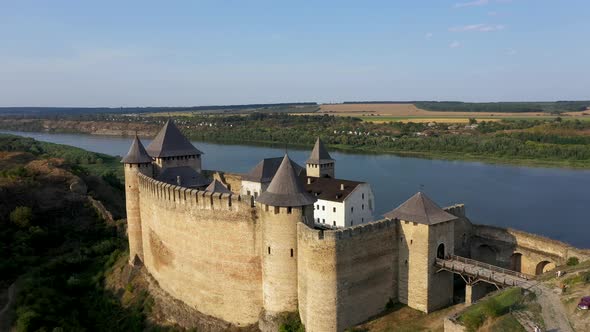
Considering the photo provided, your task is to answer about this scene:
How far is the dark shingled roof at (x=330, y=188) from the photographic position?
19.3m

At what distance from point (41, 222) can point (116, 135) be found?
7827cm

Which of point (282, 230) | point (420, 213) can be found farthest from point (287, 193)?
point (420, 213)

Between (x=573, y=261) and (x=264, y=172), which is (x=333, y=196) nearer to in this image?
(x=264, y=172)

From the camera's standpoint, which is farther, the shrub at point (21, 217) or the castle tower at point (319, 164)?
the castle tower at point (319, 164)

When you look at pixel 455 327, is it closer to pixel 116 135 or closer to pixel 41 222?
pixel 41 222

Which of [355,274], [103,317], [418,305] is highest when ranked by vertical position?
[355,274]

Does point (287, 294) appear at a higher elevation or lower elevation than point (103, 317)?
higher

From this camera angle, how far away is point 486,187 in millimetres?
35438

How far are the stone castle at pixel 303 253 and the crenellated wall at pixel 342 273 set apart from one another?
24 mm

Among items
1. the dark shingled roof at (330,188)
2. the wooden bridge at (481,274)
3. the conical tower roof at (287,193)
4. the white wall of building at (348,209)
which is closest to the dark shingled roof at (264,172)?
the dark shingled roof at (330,188)

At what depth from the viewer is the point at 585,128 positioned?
5856cm

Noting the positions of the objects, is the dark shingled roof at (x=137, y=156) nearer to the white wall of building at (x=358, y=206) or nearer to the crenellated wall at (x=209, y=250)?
the crenellated wall at (x=209, y=250)

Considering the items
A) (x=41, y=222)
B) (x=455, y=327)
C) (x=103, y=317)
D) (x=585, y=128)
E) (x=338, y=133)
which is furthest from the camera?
(x=338, y=133)

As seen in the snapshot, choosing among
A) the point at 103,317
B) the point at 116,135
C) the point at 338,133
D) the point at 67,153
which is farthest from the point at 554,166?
the point at 116,135
